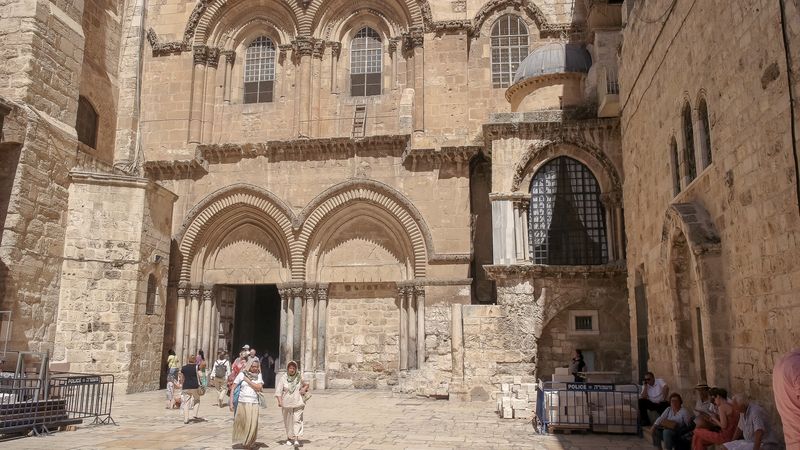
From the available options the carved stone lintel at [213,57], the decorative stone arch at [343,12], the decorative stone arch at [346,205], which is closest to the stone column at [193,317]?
the decorative stone arch at [346,205]

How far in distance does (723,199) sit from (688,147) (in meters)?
1.79

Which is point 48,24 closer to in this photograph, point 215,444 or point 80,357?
point 80,357

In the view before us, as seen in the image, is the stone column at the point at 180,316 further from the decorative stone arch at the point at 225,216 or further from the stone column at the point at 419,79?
the stone column at the point at 419,79

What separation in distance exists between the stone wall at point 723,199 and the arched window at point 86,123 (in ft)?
48.9

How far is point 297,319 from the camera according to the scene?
17969 mm

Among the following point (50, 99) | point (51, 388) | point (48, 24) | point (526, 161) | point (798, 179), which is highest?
point (48, 24)

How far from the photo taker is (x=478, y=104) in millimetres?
18531

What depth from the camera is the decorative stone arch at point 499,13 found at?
18688 millimetres

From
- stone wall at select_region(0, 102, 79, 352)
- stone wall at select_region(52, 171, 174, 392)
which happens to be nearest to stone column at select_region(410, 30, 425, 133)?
stone wall at select_region(52, 171, 174, 392)

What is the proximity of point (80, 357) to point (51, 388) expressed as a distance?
5.47 m

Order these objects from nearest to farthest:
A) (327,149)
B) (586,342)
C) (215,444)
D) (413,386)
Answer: (215,444) < (586,342) < (413,386) < (327,149)

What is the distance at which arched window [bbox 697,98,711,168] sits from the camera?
341 inches

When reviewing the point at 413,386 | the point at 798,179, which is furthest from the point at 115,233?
the point at 798,179

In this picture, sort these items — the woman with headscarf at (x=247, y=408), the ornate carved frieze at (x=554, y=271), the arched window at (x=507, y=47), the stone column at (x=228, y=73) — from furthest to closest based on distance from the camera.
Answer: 1. the stone column at (x=228, y=73)
2. the arched window at (x=507, y=47)
3. the ornate carved frieze at (x=554, y=271)
4. the woman with headscarf at (x=247, y=408)
